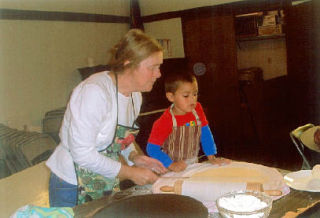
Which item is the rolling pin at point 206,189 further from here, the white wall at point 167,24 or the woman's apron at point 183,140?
the white wall at point 167,24

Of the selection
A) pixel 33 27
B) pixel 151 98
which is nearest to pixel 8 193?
pixel 33 27

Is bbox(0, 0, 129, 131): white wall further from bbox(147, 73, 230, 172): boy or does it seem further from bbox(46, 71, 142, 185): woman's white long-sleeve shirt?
bbox(46, 71, 142, 185): woman's white long-sleeve shirt

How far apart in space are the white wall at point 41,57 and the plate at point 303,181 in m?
2.60

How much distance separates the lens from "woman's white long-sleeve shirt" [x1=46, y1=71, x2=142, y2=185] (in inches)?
46.1

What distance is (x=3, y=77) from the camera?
3090mm

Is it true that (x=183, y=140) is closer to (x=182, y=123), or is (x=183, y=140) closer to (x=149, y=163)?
(x=182, y=123)

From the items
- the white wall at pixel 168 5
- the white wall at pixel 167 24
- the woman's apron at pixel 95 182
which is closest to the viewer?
the woman's apron at pixel 95 182

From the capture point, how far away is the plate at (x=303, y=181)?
0.96 metres

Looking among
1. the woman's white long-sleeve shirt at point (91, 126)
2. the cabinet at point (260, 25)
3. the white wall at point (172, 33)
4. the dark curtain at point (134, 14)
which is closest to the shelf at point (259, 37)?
the cabinet at point (260, 25)

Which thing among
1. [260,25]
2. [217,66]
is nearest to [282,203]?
[217,66]

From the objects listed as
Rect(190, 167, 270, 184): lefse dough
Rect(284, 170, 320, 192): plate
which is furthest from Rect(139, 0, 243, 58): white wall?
Rect(284, 170, 320, 192): plate

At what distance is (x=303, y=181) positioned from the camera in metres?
1.00

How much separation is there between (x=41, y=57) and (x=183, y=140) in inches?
85.1

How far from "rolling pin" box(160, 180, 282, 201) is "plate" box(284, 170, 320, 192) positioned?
87 millimetres
